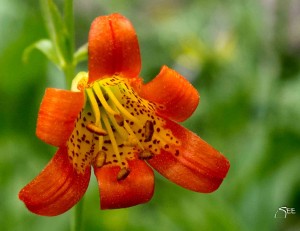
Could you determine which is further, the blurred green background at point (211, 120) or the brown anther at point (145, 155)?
the blurred green background at point (211, 120)

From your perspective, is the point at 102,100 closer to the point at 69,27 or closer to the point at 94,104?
the point at 94,104

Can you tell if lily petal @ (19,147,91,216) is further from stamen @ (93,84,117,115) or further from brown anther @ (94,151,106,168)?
stamen @ (93,84,117,115)

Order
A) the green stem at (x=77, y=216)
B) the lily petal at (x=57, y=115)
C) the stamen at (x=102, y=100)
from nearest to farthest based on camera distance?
the lily petal at (x=57, y=115), the green stem at (x=77, y=216), the stamen at (x=102, y=100)
